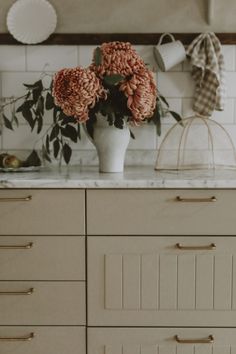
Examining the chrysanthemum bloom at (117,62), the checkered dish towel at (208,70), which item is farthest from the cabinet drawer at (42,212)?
the checkered dish towel at (208,70)

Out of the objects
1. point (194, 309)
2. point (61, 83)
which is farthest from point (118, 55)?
→ point (194, 309)

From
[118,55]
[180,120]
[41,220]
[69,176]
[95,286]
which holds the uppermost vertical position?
[118,55]

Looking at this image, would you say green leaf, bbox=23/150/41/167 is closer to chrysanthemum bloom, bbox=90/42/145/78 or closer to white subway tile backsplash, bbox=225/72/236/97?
chrysanthemum bloom, bbox=90/42/145/78

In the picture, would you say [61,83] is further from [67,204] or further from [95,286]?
[95,286]

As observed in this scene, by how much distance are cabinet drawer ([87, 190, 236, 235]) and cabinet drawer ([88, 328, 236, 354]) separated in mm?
371

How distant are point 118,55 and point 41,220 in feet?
2.23

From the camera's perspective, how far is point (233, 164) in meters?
2.54

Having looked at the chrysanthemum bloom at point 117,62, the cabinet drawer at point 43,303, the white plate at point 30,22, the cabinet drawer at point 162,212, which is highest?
the white plate at point 30,22

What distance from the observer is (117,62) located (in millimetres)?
2043

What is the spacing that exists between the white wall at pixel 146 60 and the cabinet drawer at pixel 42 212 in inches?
23.6

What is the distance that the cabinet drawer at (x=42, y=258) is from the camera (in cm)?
200

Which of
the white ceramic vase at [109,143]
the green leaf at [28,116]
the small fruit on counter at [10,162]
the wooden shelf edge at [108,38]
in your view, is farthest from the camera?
the wooden shelf edge at [108,38]

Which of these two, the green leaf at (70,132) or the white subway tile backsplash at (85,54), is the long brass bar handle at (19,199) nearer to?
the green leaf at (70,132)

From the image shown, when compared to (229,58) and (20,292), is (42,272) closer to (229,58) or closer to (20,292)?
(20,292)
